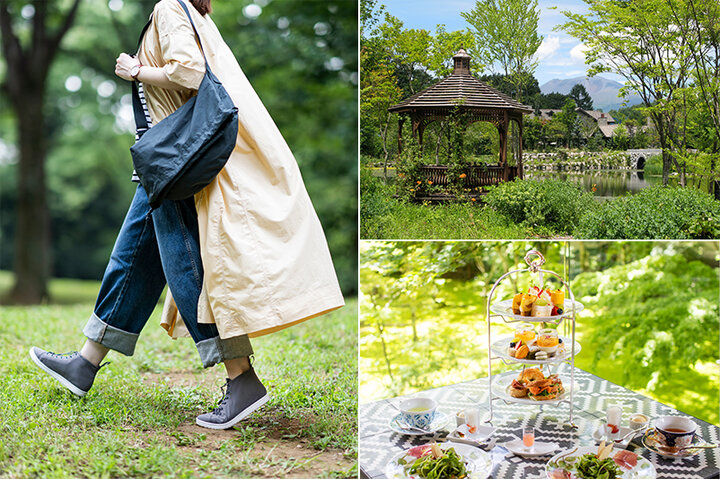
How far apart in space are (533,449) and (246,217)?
140 cm

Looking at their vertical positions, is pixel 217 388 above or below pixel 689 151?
below

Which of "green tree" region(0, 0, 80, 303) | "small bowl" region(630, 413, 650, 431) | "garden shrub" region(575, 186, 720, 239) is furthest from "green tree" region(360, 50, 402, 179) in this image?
"green tree" region(0, 0, 80, 303)

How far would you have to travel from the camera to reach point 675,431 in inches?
92.1

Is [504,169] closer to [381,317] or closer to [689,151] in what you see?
[689,151]

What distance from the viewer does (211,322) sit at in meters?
1.88

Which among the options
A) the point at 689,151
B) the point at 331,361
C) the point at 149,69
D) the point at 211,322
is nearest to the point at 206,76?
the point at 149,69

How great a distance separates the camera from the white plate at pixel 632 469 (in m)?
2.07

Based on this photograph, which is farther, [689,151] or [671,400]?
[671,400]

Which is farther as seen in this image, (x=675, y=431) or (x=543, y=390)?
(x=543, y=390)

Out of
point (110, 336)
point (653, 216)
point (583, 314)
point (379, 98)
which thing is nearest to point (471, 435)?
point (110, 336)

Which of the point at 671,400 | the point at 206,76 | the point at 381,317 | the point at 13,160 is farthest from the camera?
the point at 13,160

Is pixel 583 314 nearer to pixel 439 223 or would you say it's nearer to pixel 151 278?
pixel 439 223

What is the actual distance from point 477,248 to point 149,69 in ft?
11.6

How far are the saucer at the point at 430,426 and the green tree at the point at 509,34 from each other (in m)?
1.82
